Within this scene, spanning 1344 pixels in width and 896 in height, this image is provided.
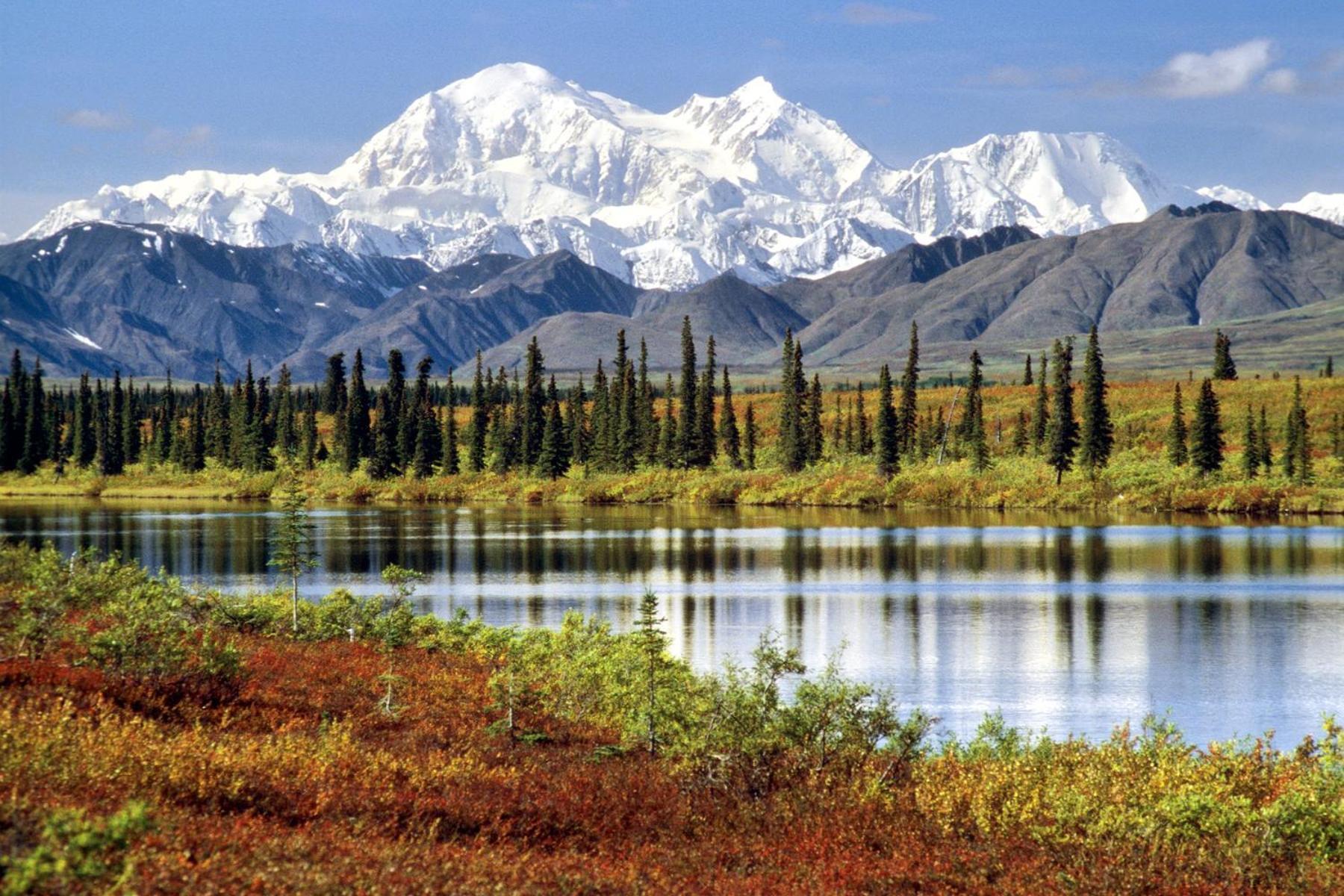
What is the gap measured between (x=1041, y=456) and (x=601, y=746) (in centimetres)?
13538

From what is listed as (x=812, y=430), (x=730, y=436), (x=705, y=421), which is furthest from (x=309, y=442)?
(x=812, y=430)

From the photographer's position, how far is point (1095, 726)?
32.9 meters

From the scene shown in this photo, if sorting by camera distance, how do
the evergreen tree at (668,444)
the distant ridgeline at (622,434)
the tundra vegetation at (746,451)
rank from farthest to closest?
1. the evergreen tree at (668,444)
2. the distant ridgeline at (622,434)
3. the tundra vegetation at (746,451)

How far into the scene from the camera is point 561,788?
2019 cm

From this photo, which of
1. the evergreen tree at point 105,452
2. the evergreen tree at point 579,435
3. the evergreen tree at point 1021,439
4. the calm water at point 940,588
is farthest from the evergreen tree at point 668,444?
the evergreen tree at point 105,452

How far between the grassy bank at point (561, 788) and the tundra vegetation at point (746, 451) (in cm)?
10231

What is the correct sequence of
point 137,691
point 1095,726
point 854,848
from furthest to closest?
point 1095,726 → point 137,691 → point 854,848

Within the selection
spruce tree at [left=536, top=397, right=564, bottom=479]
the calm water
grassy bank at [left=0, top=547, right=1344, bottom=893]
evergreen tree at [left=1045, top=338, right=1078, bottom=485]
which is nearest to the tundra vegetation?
spruce tree at [left=536, top=397, right=564, bottom=479]

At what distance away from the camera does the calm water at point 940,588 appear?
38438 millimetres

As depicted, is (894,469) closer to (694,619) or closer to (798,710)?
(694,619)

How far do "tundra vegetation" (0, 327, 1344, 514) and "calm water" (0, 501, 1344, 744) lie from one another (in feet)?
62.3

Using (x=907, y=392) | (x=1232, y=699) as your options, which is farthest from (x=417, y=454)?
(x=1232, y=699)

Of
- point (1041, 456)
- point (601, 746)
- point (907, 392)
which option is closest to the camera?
point (601, 746)

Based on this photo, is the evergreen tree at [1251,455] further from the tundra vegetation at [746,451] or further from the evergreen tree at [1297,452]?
the evergreen tree at [1297,452]
